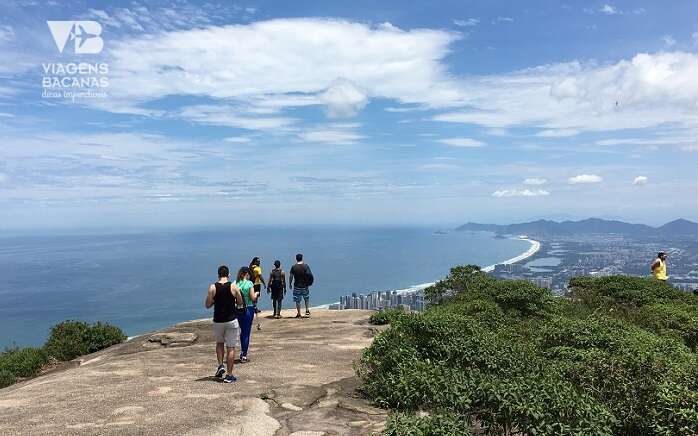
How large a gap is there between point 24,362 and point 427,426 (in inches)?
528

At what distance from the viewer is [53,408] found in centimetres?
755

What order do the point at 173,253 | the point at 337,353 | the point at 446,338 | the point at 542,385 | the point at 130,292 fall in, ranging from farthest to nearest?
the point at 173,253
the point at 130,292
the point at 337,353
the point at 446,338
the point at 542,385

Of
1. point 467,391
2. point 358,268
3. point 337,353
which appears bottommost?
point 358,268

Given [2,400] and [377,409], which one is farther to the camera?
[2,400]

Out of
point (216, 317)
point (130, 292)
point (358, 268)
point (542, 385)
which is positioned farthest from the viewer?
point (358, 268)

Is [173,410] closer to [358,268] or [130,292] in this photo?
[130,292]

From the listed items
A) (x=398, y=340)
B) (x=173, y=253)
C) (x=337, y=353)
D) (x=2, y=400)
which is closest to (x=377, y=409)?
(x=398, y=340)

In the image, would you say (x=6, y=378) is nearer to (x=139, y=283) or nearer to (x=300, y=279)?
(x=300, y=279)

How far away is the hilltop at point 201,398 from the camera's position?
6.70 metres

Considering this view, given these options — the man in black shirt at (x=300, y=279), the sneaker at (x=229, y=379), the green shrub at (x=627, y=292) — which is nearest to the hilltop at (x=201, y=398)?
the sneaker at (x=229, y=379)

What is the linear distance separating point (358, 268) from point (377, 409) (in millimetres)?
138868

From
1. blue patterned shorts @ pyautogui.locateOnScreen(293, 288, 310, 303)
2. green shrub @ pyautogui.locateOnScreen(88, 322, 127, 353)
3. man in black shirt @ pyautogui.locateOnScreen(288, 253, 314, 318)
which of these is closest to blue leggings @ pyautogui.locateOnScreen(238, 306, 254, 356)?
man in black shirt @ pyautogui.locateOnScreen(288, 253, 314, 318)

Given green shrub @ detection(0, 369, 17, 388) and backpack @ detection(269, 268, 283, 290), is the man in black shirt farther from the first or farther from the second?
green shrub @ detection(0, 369, 17, 388)

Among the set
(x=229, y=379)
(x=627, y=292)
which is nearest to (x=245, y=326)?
(x=229, y=379)
